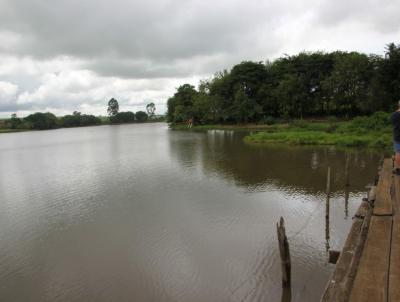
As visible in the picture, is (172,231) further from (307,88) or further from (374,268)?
(307,88)

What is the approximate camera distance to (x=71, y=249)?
1431 centimetres

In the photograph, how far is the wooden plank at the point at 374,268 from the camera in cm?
532

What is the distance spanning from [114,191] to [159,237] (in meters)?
10.2

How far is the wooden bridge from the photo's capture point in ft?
17.9

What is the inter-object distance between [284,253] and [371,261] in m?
3.75

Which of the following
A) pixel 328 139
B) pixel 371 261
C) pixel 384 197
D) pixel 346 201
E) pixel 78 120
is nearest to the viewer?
pixel 371 261

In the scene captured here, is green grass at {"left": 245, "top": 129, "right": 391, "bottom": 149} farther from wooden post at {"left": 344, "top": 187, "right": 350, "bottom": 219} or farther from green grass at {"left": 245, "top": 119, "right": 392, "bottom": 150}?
wooden post at {"left": 344, "top": 187, "right": 350, "bottom": 219}

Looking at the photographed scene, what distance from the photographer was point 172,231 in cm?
1582

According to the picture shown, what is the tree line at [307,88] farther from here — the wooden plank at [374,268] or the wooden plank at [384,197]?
the wooden plank at [374,268]

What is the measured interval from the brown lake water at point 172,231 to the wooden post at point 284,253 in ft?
1.36

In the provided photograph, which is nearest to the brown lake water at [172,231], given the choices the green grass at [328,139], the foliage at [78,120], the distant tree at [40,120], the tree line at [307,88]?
the green grass at [328,139]

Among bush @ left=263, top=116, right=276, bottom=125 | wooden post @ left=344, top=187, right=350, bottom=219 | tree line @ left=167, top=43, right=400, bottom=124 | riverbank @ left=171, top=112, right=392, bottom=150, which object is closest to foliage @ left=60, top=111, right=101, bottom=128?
tree line @ left=167, top=43, right=400, bottom=124

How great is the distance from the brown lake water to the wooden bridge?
317 centimetres

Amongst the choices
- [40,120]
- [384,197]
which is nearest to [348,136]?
[384,197]
